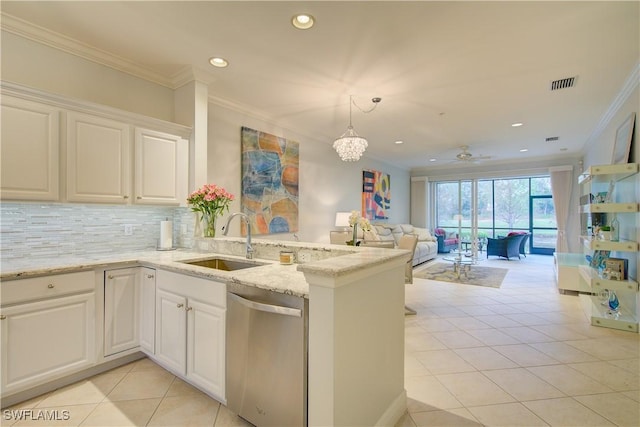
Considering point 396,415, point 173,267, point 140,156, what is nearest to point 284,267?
point 173,267

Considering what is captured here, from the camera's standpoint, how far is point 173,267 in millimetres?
2066

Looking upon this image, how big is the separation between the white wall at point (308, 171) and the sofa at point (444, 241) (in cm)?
206

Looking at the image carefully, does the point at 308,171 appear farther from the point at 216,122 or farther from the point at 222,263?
the point at 222,263

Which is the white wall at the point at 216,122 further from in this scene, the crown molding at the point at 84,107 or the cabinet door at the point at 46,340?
the cabinet door at the point at 46,340

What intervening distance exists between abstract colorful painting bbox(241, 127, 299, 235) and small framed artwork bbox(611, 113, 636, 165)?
422 centimetres

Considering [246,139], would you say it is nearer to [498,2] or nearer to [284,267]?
[284,267]

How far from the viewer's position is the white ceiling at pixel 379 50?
2.09 metres

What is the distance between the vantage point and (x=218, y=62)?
9.25 feet

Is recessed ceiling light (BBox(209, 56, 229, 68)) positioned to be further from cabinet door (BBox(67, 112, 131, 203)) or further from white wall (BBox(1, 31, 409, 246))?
cabinet door (BBox(67, 112, 131, 203))

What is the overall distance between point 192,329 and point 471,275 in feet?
18.2

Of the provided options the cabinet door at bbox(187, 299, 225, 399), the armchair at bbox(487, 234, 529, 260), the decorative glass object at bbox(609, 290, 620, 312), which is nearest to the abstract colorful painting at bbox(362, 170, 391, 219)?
the armchair at bbox(487, 234, 529, 260)

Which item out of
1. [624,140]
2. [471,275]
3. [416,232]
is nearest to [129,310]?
[624,140]

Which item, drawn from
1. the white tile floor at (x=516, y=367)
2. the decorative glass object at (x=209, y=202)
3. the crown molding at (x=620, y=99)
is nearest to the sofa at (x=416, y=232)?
the white tile floor at (x=516, y=367)

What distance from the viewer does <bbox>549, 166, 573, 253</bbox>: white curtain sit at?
7.11 metres
